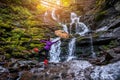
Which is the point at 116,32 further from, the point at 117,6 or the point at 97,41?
the point at 117,6

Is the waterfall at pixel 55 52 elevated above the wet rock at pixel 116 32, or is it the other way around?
the wet rock at pixel 116 32

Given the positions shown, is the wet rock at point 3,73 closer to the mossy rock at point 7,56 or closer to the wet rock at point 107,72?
the mossy rock at point 7,56

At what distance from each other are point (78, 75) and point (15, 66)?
10.6ft

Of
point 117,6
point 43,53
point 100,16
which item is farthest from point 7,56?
point 117,6

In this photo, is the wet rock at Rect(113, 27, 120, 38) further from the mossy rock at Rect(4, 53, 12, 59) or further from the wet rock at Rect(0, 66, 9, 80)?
the wet rock at Rect(0, 66, 9, 80)

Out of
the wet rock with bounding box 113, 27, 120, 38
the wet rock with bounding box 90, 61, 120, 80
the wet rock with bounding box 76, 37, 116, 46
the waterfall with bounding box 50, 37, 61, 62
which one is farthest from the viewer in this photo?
the waterfall with bounding box 50, 37, 61, 62

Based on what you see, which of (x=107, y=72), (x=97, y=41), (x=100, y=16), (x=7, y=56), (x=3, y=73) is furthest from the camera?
(x=100, y=16)

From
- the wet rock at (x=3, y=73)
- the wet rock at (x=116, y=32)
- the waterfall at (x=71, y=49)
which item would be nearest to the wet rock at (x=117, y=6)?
the wet rock at (x=116, y=32)

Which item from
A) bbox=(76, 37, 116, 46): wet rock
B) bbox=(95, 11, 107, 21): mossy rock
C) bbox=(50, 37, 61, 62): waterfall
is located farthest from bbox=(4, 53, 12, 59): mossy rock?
bbox=(95, 11, 107, 21): mossy rock

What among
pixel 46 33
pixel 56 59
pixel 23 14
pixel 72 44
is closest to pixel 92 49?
pixel 72 44

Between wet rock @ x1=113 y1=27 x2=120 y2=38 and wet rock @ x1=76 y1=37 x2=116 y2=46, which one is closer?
wet rock @ x1=113 y1=27 x2=120 y2=38

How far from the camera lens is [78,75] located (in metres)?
6.98

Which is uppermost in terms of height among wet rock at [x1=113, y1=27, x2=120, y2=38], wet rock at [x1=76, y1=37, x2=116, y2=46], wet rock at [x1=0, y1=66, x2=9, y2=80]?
wet rock at [x1=113, y1=27, x2=120, y2=38]

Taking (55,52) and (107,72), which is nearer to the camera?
(107,72)
